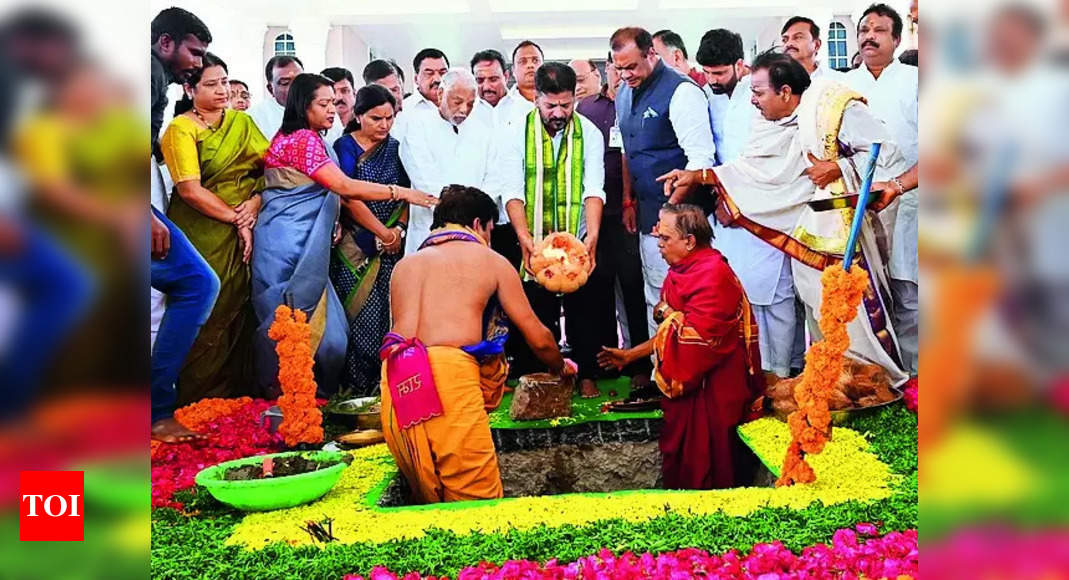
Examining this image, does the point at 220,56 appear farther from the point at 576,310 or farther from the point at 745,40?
the point at 745,40

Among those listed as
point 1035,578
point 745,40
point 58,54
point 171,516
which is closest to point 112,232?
point 58,54

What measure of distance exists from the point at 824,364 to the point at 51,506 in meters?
3.04

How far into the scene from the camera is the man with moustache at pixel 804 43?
5689mm

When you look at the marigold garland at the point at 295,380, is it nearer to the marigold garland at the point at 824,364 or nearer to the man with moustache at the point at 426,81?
the man with moustache at the point at 426,81

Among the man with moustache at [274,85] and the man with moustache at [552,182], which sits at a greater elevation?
the man with moustache at [274,85]

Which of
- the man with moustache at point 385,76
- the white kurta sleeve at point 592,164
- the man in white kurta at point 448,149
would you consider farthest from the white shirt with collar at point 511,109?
the man with moustache at point 385,76

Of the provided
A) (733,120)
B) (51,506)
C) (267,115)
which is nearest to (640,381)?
(733,120)

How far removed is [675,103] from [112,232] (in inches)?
192

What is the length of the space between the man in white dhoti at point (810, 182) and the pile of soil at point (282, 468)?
2.93m

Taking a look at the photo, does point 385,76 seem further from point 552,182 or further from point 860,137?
point 860,137

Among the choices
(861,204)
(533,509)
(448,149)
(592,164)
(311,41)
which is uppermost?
(311,41)

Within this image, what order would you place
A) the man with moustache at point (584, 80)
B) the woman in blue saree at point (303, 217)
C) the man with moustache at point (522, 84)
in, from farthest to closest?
1. the man with moustache at point (584, 80)
2. the man with moustache at point (522, 84)
3. the woman in blue saree at point (303, 217)

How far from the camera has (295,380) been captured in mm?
4531

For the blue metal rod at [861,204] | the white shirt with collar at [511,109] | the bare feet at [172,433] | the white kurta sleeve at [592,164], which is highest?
the white shirt with collar at [511,109]
